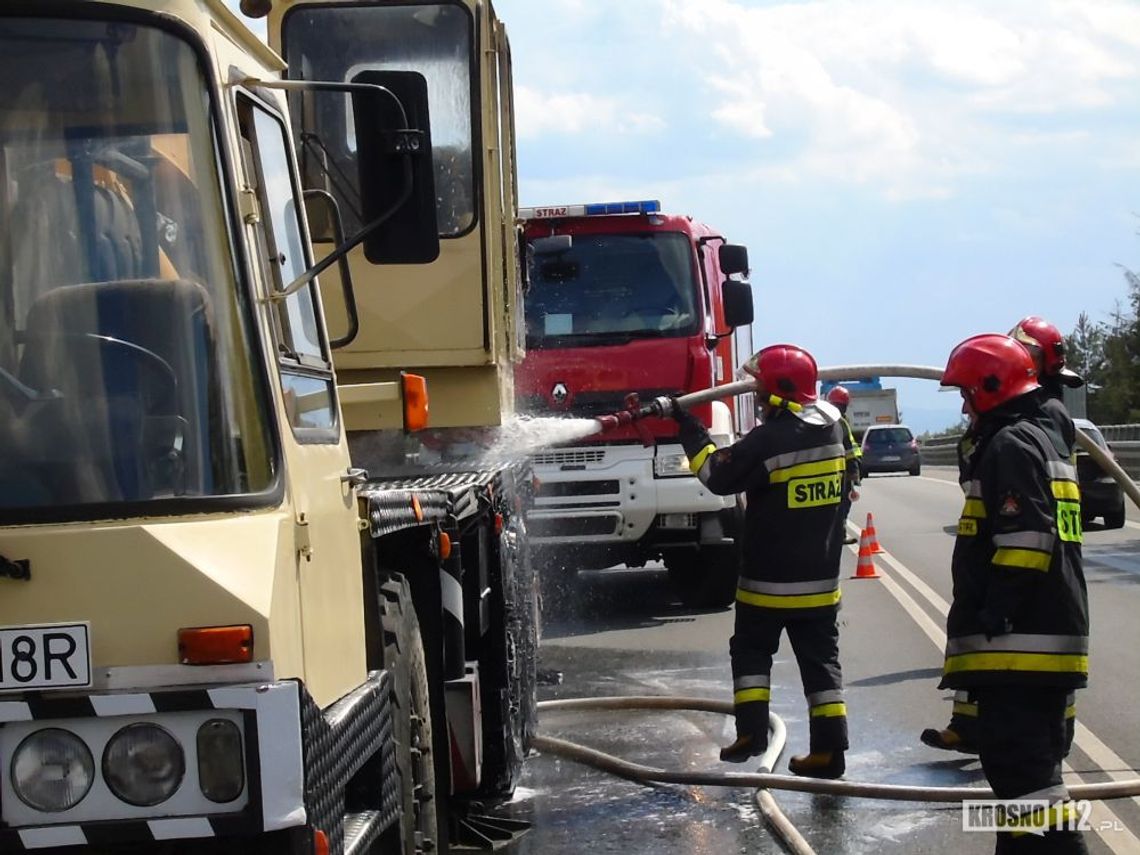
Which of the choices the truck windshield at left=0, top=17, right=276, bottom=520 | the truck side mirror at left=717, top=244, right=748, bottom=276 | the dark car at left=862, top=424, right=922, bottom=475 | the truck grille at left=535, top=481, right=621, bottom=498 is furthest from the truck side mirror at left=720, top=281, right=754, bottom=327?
the dark car at left=862, top=424, right=922, bottom=475

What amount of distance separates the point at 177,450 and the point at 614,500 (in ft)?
32.7

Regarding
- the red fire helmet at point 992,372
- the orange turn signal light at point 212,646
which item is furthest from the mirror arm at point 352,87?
the red fire helmet at point 992,372

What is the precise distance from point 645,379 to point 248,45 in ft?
29.7

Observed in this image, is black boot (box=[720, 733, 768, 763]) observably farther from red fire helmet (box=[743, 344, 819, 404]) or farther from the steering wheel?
the steering wheel

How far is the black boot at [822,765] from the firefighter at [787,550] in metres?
0.08

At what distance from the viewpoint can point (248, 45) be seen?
13.8ft

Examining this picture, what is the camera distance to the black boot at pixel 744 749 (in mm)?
7691

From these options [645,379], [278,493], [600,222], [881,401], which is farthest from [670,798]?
[881,401]

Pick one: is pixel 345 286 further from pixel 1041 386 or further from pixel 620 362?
pixel 620 362

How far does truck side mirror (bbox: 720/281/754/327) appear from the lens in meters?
13.8

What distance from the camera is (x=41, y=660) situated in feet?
10.4

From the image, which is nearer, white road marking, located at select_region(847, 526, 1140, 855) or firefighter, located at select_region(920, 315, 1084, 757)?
white road marking, located at select_region(847, 526, 1140, 855)

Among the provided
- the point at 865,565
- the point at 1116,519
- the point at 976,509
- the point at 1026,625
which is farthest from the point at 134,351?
the point at 1116,519

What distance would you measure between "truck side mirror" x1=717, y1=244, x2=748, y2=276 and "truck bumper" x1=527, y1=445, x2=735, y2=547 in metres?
1.82
